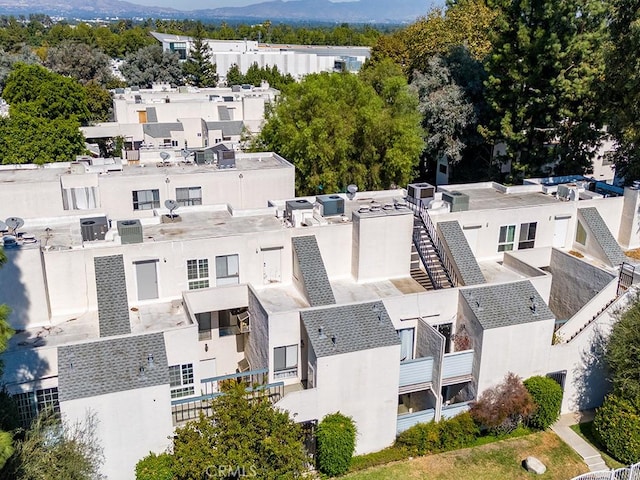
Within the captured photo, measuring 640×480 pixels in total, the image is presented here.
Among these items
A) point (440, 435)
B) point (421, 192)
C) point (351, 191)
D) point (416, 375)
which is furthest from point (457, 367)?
point (351, 191)

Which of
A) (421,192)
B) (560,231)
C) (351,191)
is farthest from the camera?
(351,191)

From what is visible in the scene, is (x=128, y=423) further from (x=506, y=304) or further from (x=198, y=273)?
(x=506, y=304)

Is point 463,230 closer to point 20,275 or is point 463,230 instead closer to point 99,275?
point 99,275

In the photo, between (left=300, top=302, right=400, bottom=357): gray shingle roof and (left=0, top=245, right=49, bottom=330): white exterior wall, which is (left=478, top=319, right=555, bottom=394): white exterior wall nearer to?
(left=300, top=302, right=400, bottom=357): gray shingle roof

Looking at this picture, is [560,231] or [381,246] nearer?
[381,246]

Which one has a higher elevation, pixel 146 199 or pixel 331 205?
pixel 331 205
